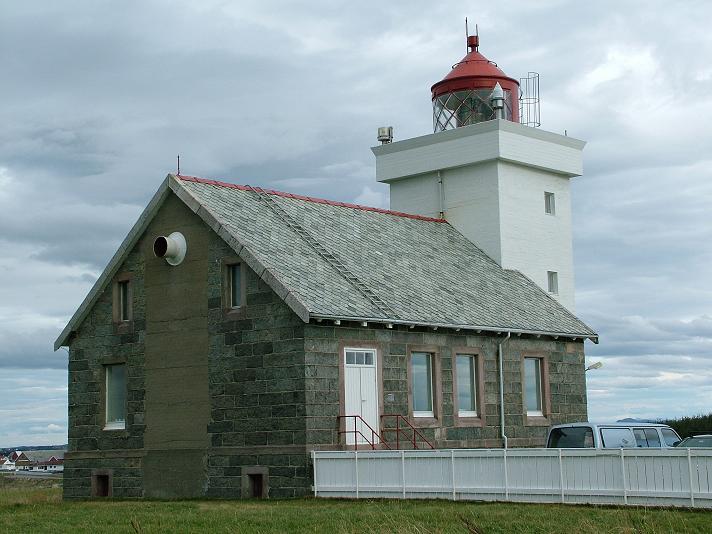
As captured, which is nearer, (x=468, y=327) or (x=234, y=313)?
(x=234, y=313)

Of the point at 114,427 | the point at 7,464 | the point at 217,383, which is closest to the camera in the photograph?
the point at 217,383

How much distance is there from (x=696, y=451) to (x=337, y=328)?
8.83 meters

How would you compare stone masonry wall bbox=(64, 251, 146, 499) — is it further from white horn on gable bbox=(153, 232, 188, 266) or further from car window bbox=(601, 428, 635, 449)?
car window bbox=(601, 428, 635, 449)

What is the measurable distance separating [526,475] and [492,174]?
15851 mm

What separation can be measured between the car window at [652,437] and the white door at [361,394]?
6031 mm

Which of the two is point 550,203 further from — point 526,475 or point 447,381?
point 526,475

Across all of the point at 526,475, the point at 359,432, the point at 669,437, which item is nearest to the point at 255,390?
the point at 359,432

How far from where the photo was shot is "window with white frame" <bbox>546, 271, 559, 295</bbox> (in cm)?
3700

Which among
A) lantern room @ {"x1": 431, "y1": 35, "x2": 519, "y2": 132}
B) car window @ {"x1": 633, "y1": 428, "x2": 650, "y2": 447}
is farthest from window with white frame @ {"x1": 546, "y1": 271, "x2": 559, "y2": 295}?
car window @ {"x1": 633, "y1": 428, "x2": 650, "y2": 447}

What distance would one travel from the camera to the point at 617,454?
20.4 m

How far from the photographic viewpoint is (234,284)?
1057 inches

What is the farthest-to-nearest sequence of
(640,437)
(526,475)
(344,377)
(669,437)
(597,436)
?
(669,437) < (344,377) < (640,437) < (597,436) < (526,475)

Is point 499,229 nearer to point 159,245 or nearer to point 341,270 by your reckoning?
point 341,270

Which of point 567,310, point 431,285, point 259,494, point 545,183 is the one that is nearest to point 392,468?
point 259,494
